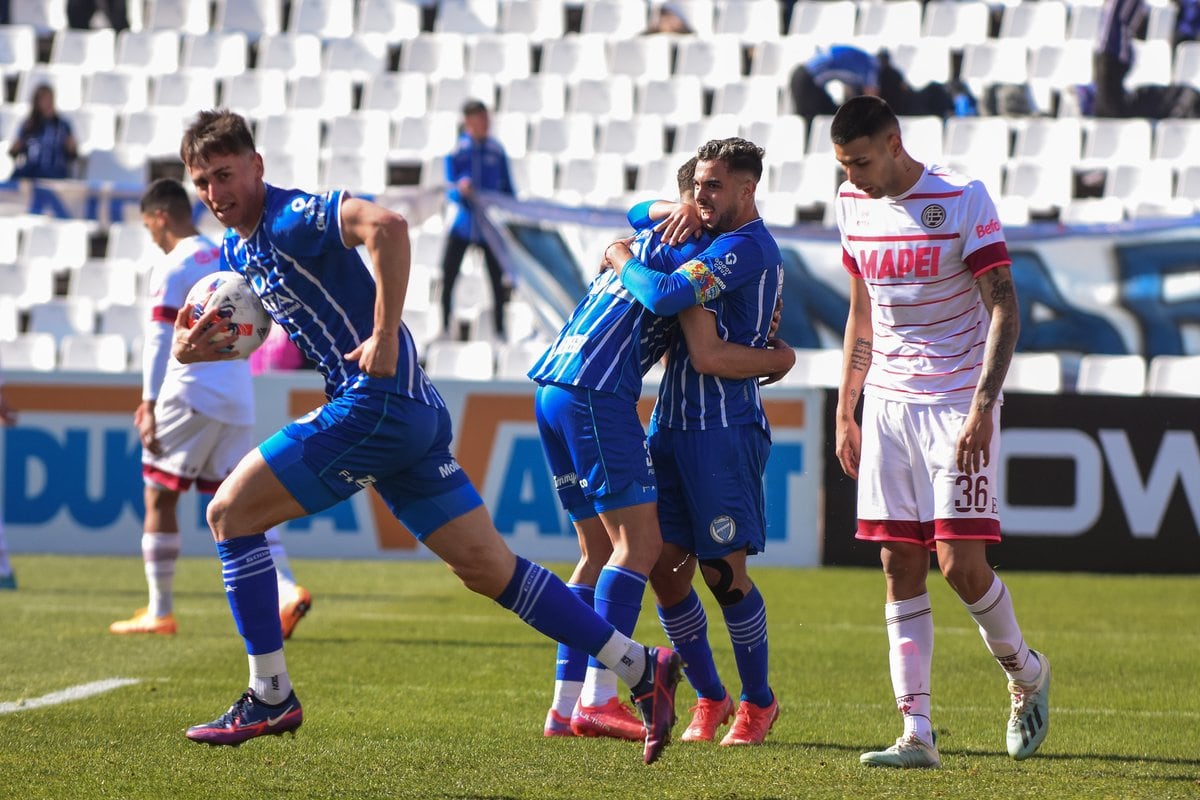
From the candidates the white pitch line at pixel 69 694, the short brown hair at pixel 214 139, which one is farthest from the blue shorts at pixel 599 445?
the white pitch line at pixel 69 694

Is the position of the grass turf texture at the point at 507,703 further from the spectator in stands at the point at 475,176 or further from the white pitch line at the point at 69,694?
the spectator in stands at the point at 475,176

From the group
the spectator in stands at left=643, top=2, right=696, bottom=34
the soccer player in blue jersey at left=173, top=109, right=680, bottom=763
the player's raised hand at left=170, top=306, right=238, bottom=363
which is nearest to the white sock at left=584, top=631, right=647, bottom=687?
the soccer player in blue jersey at left=173, top=109, right=680, bottom=763

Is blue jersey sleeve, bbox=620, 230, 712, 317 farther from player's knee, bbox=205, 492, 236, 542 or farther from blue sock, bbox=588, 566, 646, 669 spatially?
player's knee, bbox=205, 492, 236, 542

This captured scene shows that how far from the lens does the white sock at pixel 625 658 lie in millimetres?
5105

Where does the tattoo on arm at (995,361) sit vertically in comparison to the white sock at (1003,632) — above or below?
above

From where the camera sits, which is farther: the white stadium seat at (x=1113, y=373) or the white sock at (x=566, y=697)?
the white stadium seat at (x=1113, y=373)

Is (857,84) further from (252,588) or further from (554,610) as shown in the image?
(252,588)

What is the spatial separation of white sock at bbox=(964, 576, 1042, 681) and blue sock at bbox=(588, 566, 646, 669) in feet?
3.54

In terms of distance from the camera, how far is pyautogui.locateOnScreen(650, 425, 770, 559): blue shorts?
19.0 ft

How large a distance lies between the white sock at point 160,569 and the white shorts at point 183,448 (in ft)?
0.94

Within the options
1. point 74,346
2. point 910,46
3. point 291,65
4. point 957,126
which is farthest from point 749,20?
point 74,346

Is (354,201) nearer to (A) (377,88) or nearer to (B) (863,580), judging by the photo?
(B) (863,580)

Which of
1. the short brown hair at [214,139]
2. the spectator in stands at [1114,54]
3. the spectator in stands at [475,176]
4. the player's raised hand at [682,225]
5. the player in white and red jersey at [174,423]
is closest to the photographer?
the short brown hair at [214,139]

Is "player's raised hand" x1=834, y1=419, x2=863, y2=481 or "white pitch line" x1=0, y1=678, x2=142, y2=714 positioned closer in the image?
"player's raised hand" x1=834, y1=419, x2=863, y2=481
